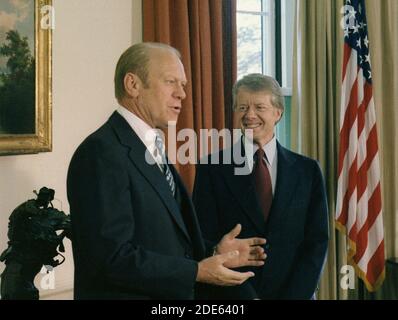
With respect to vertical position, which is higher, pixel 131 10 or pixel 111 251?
pixel 131 10

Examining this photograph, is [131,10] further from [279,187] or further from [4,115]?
[279,187]

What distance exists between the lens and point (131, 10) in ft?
9.34

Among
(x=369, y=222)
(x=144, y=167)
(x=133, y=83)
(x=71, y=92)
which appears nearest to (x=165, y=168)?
(x=144, y=167)

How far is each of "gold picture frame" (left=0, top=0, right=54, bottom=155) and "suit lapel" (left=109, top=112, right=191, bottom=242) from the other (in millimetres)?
904

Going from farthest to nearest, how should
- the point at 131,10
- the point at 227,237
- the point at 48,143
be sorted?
the point at 131,10, the point at 48,143, the point at 227,237

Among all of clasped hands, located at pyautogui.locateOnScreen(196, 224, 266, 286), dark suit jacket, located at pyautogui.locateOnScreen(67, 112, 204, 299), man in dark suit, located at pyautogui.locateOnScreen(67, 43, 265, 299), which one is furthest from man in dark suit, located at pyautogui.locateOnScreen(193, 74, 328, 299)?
dark suit jacket, located at pyautogui.locateOnScreen(67, 112, 204, 299)

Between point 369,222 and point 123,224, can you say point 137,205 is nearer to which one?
point 123,224

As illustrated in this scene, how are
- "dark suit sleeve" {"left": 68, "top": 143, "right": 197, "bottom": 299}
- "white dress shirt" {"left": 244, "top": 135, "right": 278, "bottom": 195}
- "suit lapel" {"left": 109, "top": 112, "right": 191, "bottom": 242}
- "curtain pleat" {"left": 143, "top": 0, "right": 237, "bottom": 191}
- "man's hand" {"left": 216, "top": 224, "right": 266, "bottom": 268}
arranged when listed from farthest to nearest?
"curtain pleat" {"left": 143, "top": 0, "right": 237, "bottom": 191} < "white dress shirt" {"left": 244, "top": 135, "right": 278, "bottom": 195} < "man's hand" {"left": 216, "top": 224, "right": 266, "bottom": 268} < "suit lapel" {"left": 109, "top": 112, "right": 191, "bottom": 242} < "dark suit sleeve" {"left": 68, "top": 143, "right": 197, "bottom": 299}

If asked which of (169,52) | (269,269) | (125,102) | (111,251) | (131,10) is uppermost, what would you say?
(131,10)

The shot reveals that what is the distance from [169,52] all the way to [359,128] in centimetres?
201

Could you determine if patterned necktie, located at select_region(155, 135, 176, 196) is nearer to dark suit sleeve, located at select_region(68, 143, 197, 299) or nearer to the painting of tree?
dark suit sleeve, located at select_region(68, 143, 197, 299)

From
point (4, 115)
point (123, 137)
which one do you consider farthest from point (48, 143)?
point (123, 137)

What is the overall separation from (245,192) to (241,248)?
0.29m

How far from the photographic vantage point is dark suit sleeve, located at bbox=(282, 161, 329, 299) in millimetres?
1989
